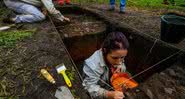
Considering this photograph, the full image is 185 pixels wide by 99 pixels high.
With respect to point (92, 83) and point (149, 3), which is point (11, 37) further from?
point (149, 3)

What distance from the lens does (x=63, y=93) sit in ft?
8.25

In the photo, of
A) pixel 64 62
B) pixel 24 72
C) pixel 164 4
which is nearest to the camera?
pixel 24 72

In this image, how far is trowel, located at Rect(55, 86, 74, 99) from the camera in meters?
2.45

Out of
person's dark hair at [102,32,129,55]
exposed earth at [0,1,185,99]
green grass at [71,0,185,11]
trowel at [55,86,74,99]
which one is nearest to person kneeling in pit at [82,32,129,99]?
person's dark hair at [102,32,129,55]

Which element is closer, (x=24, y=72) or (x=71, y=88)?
(x=71, y=88)

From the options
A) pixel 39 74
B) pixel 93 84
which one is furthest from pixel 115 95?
pixel 39 74

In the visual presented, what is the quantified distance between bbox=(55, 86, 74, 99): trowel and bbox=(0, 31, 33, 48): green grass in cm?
150

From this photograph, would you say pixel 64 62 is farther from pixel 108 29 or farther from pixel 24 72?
pixel 108 29

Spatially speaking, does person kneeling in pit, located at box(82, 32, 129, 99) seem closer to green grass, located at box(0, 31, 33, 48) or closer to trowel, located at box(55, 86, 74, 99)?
trowel, located at box(55, 86, 74, 99)

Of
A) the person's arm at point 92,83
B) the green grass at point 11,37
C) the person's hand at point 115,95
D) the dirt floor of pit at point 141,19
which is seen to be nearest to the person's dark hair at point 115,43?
the person's arm at point 92,83

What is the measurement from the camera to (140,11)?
694 cm

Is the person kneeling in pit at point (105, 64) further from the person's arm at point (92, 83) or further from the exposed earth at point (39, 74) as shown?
the exposed earth at point (39, 74)

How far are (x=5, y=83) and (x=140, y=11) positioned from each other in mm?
5115

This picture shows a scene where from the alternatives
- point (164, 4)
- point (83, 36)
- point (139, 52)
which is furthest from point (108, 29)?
point (164, 4)
